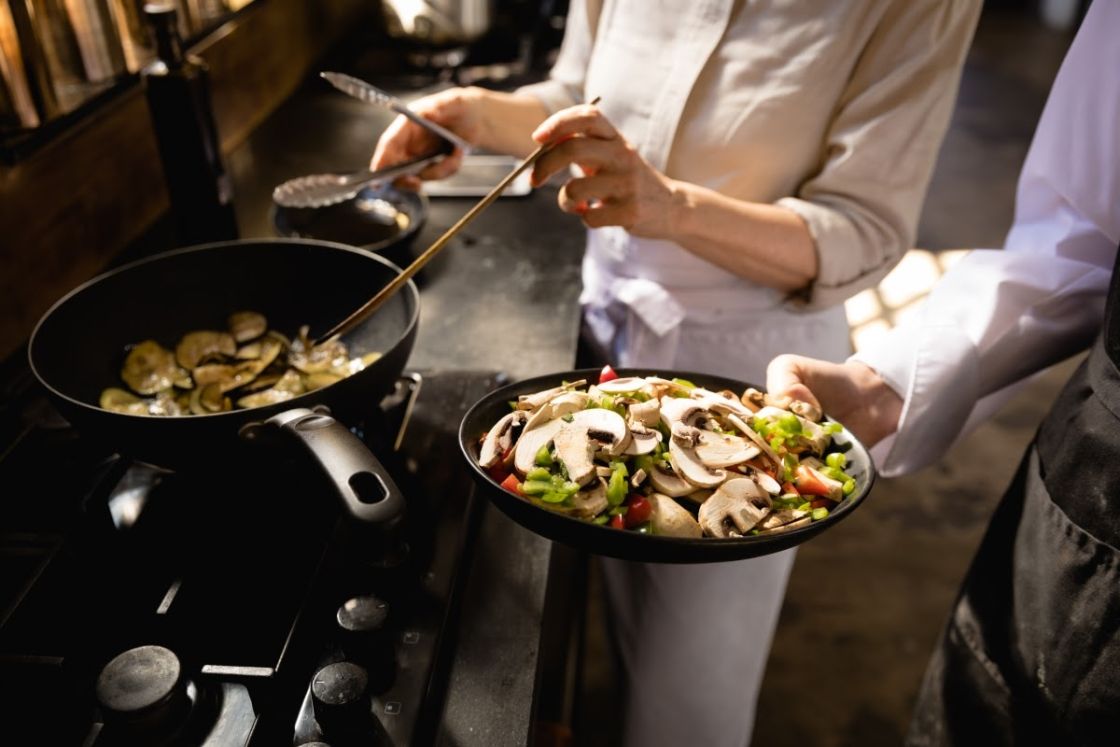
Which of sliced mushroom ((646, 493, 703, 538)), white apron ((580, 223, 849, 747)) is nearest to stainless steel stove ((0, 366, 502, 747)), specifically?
sliced mushroom ((646, 493, 703, 538))

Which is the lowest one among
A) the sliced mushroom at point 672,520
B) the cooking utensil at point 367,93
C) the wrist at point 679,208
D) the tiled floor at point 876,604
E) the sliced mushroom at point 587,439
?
the tiled floor at point 876,604

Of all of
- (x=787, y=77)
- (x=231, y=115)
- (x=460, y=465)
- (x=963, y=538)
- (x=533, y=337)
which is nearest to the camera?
(x=460, y=465)

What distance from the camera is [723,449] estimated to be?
0.85 m

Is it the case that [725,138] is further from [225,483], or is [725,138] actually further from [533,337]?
[225,483]

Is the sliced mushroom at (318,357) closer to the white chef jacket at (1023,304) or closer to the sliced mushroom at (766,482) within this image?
the sliced mushroom at (766,482)

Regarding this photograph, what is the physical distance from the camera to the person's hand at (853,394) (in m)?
1.04

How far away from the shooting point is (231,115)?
203cm

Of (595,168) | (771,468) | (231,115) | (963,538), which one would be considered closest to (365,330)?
(595,168)

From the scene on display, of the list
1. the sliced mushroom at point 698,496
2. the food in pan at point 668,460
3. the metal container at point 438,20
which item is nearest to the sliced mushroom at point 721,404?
the food in pan at point 668,460

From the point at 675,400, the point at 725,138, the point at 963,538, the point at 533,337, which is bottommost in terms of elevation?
the point at 963,538

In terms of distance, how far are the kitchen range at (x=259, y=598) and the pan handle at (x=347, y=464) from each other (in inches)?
0.6

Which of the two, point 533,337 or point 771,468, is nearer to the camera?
point 771,468

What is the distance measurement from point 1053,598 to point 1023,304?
0.37 m

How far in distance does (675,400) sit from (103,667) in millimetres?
591
